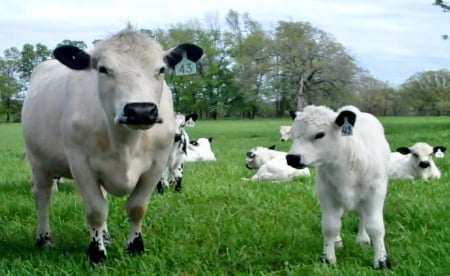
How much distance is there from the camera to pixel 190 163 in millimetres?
16766

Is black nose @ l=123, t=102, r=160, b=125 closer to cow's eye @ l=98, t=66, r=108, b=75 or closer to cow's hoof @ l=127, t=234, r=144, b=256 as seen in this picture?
cow's eye @ l=98, t=66, r=108, b=75

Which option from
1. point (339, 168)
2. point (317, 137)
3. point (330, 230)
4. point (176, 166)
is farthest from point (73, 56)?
point (176, 166)

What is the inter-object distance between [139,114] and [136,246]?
170cm

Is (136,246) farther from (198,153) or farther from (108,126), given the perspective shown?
(198,153)

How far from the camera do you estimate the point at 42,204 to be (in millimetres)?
6801

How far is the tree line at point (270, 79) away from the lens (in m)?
54.6

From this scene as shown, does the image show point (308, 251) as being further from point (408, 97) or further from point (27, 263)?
point (408, 97)

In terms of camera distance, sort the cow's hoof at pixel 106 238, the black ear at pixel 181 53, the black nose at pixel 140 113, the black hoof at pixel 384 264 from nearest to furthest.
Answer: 1. the black nose at pixel 140 113
2. the black hoof at pixel 384 264
3. the black ear at pixel 181 53
4. the cow's hoof at pixel 106 238

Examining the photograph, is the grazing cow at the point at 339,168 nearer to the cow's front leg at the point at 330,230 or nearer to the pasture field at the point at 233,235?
the cow's front leg at the point at 330,230

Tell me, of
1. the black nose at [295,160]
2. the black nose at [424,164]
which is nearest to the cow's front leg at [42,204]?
the black nose at [295,160]

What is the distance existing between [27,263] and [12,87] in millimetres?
85167

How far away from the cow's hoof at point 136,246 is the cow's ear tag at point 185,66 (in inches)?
61.2

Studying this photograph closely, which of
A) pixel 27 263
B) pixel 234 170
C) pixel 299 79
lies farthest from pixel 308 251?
pixel 299 79

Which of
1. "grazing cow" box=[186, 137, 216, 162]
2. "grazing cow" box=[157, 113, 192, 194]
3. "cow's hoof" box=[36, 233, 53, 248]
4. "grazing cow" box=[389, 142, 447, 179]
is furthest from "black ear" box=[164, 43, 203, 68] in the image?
"grazing cow" box=[186, 137, 216, 162]
